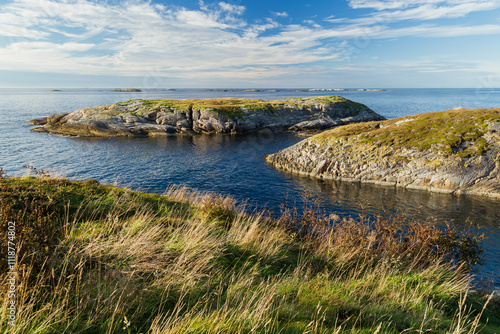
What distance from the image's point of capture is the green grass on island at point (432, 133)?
102ft

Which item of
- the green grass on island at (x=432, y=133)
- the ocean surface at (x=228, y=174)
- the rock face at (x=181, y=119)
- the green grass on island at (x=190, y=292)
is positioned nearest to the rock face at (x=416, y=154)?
the green grass on island at (x=432, y=133)

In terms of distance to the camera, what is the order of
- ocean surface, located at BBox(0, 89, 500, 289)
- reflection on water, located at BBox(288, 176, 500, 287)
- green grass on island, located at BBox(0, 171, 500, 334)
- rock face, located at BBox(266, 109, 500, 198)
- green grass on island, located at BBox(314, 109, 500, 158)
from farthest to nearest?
green grass on island, located at BBox(314, 109, 500, 158), rock face, located at BBox(266, 109, 500, 198), ocean surface, located at BBox(0, 89, 500, 289), reflection on water, located at BBox(288, 176, 500, 287), green grass on island, located at BBox(0, 171, 500, 334)

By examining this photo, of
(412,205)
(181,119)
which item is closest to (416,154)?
(412,205)

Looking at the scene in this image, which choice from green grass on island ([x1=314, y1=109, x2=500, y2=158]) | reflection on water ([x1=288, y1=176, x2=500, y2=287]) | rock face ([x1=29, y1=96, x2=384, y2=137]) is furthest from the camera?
rock face ([x1=29, y1=96, x2=384, y2=137])

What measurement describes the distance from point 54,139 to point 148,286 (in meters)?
69.1

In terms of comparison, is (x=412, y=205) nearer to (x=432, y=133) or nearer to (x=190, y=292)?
(x=432, y=133)

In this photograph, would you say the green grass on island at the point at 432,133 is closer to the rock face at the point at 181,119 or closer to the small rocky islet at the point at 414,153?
the small rocky islet at the point at 414,153

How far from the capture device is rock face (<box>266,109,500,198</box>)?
1142 inches

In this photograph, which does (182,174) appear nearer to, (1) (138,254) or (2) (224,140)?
(2) (224,140)

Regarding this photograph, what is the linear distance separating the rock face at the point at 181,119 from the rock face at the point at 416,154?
118ft

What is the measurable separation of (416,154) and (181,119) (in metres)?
59.7

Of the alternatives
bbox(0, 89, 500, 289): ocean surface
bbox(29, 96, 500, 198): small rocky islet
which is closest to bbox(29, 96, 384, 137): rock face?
bbox(0, 89, 500, 289): ocean surface

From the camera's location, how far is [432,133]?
112 ft

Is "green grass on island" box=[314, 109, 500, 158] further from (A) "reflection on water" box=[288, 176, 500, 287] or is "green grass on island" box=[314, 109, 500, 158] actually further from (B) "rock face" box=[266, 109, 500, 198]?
(A) "reflection on water" box=[288, 176, 500, 287]
